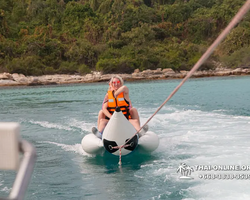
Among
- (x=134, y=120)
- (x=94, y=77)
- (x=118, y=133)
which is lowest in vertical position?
(x=94, y=77)

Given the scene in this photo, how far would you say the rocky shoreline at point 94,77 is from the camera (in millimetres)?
37969

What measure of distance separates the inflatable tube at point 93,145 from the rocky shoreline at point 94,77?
32.9 metres

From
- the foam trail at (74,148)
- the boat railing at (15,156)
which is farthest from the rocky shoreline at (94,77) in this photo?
the boat railing at (15,156)

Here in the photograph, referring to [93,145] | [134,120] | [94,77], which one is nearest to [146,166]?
[134,120]

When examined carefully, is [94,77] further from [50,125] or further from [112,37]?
[50,125]

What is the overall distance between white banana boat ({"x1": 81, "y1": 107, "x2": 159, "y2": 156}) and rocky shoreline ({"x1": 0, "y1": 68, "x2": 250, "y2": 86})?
3310cm

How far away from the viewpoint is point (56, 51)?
149 feet

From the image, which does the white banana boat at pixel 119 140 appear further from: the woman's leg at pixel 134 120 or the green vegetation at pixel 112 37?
the green vegetation at pixel 112 37

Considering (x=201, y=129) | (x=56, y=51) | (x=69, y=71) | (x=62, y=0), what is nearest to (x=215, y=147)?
(x=201, y=129)

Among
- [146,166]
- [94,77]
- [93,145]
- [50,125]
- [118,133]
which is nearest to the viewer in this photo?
[118,133]

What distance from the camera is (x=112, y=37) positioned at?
5119 cm

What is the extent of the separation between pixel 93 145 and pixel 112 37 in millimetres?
46539

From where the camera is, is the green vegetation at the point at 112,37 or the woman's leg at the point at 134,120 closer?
the woman's leg at the point at 134,120

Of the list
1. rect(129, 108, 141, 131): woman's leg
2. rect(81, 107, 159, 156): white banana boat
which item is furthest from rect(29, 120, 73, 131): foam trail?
rect(129, 108, 141, 131): woman's leg
